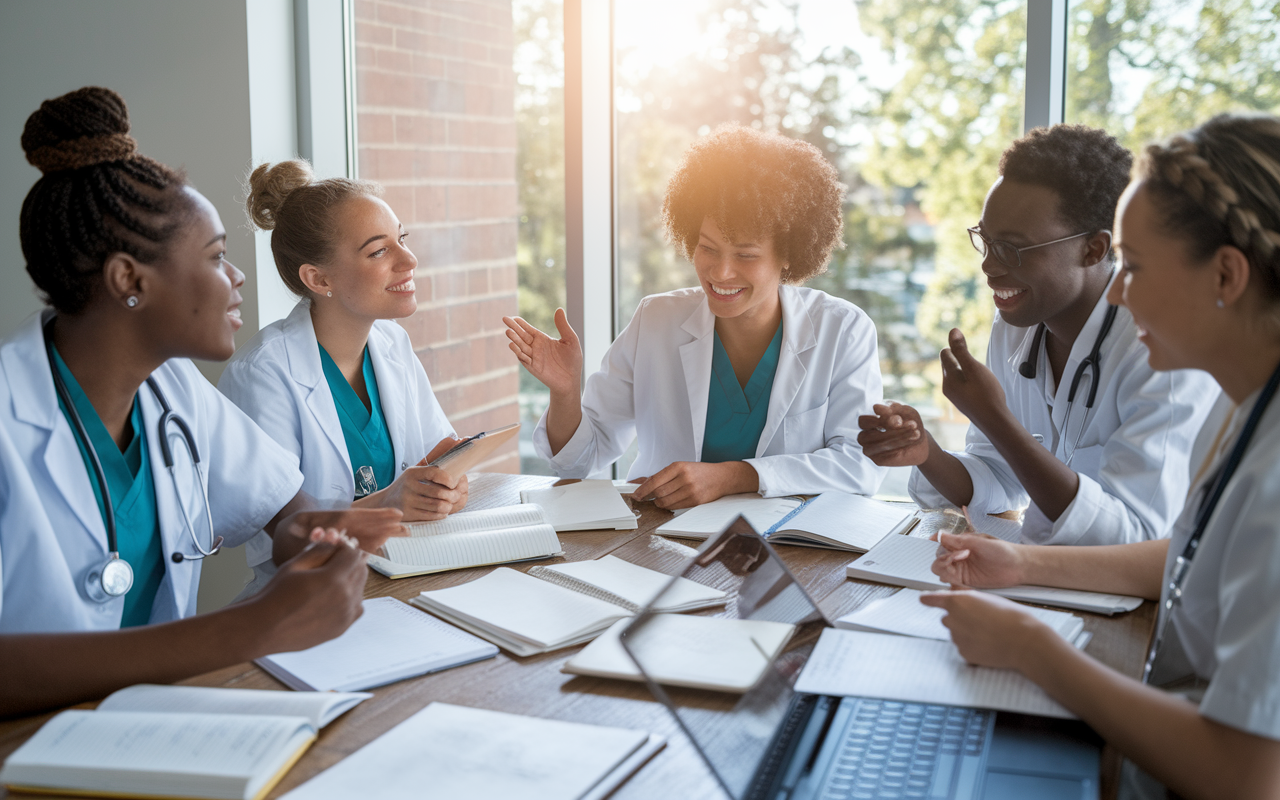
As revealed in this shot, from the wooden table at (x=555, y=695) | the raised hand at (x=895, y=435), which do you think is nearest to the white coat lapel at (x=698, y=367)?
the raised hand at (x=895, y=435)

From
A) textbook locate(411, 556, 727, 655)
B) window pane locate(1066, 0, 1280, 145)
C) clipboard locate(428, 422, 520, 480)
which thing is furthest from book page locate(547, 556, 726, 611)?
window pane locate(1066, 0, 1280, 145)

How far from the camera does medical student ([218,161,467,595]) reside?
2242 millimetres

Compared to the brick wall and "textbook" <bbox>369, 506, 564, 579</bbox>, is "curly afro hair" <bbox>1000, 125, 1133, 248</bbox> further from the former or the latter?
the brick wall

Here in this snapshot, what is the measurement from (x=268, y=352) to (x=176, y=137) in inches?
47.9

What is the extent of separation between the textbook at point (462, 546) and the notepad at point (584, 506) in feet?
0.29

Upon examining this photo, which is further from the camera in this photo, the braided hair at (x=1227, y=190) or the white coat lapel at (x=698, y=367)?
the white coat lapel at (x=698, y=367)

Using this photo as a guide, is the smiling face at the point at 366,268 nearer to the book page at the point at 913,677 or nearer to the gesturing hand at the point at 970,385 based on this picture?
the gesturing hand at the point at 970,385

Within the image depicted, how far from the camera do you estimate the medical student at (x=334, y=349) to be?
7.36ft

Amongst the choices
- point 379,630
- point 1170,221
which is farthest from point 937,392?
point 379,630

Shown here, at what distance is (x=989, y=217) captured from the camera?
2023mm

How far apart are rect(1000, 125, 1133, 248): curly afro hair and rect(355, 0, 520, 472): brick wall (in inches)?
73.5

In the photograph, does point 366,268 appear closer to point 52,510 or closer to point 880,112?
point 52,510

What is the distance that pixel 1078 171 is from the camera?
6.43ft

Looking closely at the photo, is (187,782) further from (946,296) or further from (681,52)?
(681,52)
